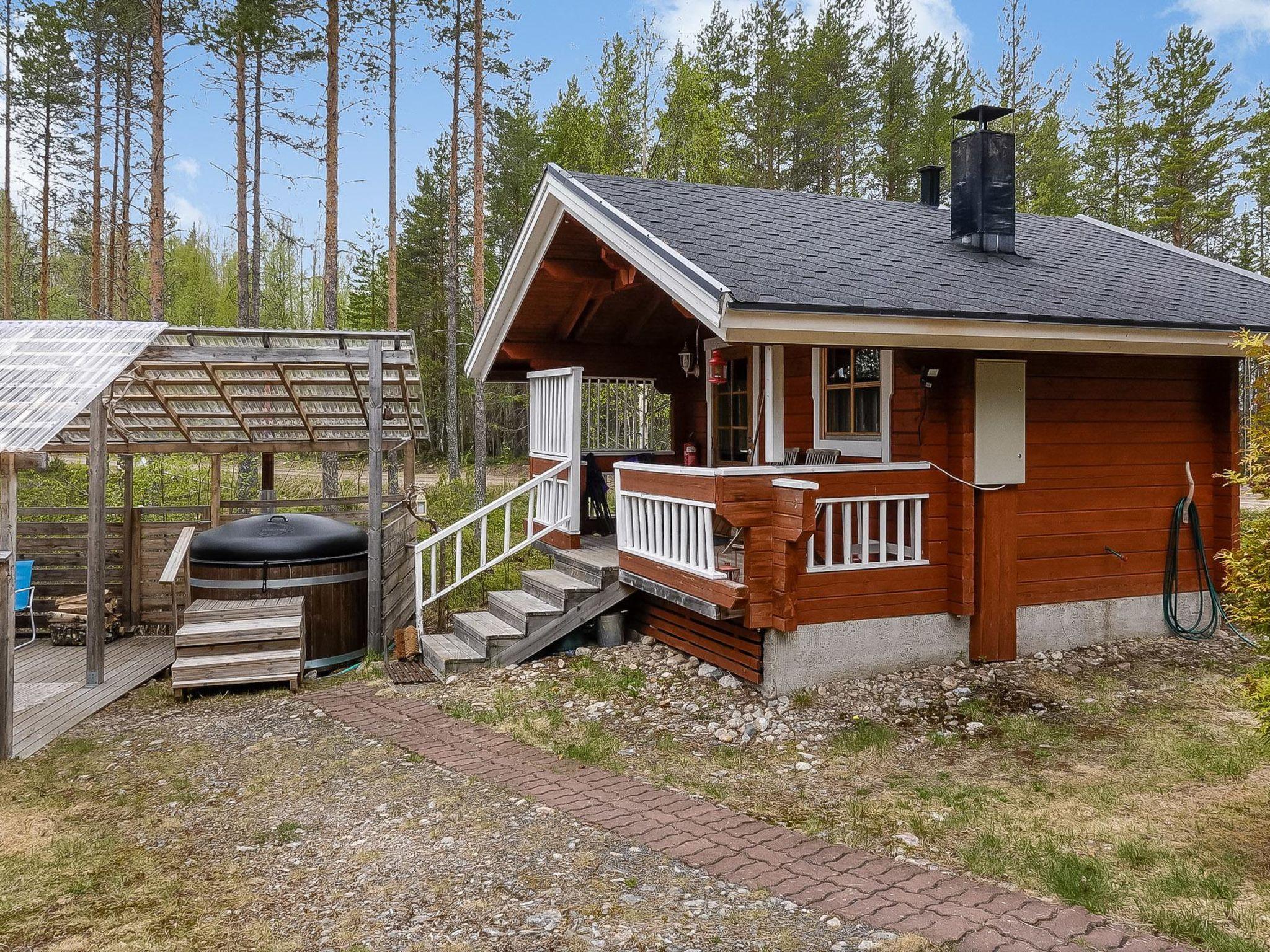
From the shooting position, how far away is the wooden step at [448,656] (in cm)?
695

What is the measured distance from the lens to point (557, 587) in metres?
7.42

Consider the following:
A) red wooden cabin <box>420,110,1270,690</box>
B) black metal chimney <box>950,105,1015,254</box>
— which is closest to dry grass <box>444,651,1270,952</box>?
red wooden cabin <box>420,110,1270,690</box>

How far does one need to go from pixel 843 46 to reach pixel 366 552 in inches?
745

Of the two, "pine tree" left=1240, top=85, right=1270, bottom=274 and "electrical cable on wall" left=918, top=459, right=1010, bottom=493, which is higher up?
"pine tree" left=1240, top=85, right=1270, bottom=274

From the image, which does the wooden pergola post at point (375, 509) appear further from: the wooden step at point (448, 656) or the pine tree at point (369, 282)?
the pine tree at point (369, 282)

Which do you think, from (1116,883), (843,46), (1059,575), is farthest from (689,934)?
(843,46)

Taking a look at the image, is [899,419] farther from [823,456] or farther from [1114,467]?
[1114,467]

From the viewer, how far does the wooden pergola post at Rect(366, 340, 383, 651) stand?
25.1ft

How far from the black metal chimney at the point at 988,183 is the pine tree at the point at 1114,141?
1903cm

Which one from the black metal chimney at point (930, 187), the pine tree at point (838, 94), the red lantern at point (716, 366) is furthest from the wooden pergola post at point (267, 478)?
the pine tree at point (838, 94)

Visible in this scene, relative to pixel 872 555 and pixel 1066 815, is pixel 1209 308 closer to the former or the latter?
pixel 872 555

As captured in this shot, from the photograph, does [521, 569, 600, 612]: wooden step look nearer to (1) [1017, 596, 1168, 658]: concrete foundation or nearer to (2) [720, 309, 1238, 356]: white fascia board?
(2) [720, 309, 1238, 356]: white fascia board

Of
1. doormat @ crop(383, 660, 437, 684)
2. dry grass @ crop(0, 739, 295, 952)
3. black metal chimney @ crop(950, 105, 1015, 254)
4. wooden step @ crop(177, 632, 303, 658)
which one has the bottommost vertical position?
dry grass @ crop(0, 739, 295, 952)

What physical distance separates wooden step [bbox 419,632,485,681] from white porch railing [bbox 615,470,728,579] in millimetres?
1486
